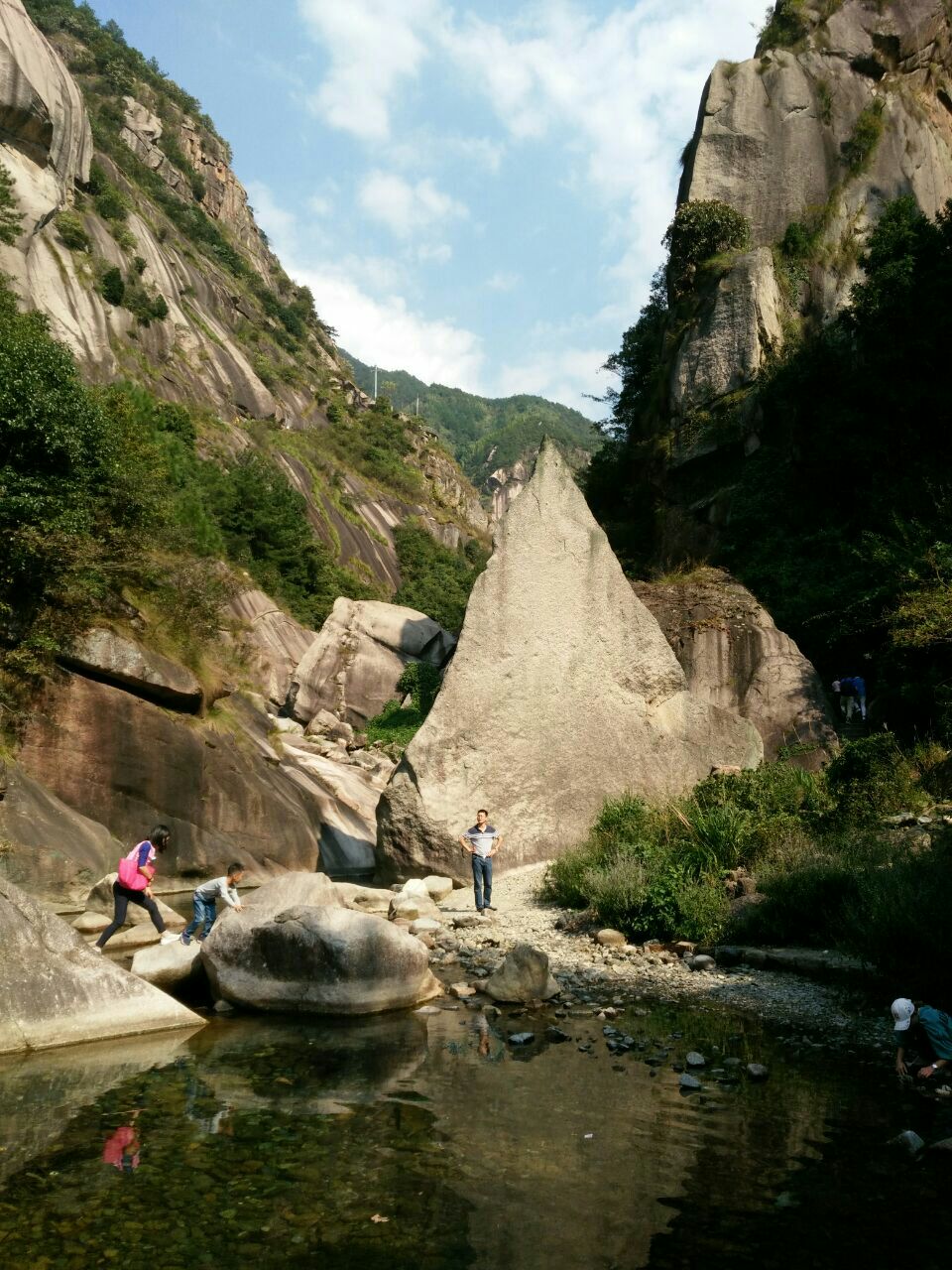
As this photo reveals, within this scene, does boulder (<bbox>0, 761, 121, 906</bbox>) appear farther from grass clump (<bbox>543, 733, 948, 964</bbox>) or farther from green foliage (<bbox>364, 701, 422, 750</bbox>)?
green foliage (<bbox>364, 701, 422, 750</bbox>)

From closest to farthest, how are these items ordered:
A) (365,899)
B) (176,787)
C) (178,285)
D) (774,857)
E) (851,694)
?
1. (774,857)
2. (365,899)
3. (176,787)
4. (851,694)
5. (178,285)

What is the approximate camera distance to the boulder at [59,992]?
8.11 meters

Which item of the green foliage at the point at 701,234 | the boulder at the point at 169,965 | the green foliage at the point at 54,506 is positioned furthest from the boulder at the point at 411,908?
the green foliage at the point at 701,234

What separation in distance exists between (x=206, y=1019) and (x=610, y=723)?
9581 mm

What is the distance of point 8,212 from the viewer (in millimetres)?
40906

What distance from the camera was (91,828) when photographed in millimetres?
17656

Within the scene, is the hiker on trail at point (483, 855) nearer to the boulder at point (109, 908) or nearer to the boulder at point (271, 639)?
the boulder at point (109, 908)

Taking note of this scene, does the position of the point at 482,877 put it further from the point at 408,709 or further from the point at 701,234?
the point at 701,234

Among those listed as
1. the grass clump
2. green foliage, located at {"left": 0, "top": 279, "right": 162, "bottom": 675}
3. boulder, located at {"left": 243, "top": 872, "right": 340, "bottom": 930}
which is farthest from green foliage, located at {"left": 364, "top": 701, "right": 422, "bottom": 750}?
boulder, located at {"left": 243, "top": 872, "right": 340, "bottom": 930}

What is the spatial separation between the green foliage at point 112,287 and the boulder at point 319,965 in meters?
53.4

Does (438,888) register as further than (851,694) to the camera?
No

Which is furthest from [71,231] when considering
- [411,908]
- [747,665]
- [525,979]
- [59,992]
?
[525,979]

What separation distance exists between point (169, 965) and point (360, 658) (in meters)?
29.2

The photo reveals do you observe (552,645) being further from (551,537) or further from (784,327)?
(784,327)
